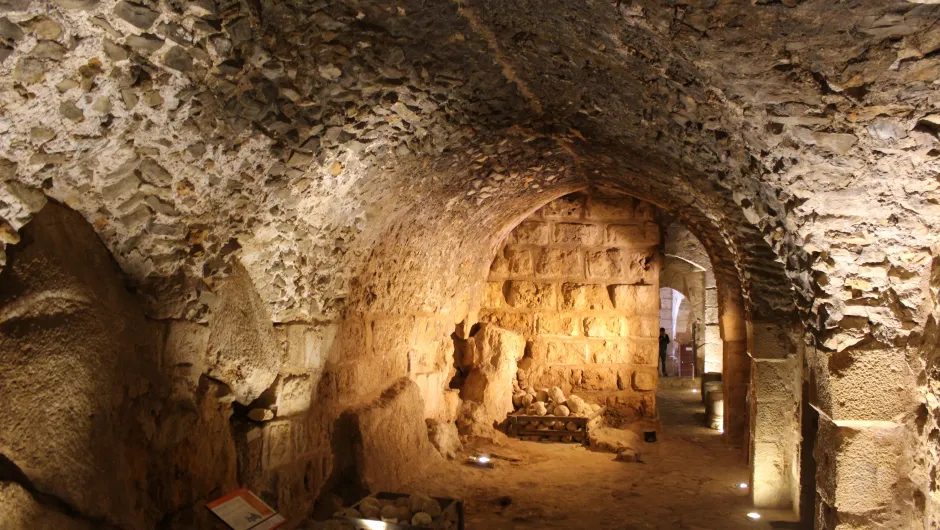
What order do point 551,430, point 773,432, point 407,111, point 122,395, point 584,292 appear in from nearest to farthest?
1. point 122,395
2. point 407,111
3. point 773,432
4. point 551,430
5. point 584,292

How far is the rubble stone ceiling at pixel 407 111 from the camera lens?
2.14 metres

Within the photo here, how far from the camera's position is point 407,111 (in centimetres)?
330

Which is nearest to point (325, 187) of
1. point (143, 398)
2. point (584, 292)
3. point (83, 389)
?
point (143, 398)

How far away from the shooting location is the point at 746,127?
2.68 meters

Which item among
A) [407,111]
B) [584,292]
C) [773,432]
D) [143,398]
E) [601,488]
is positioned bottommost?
[601,488]

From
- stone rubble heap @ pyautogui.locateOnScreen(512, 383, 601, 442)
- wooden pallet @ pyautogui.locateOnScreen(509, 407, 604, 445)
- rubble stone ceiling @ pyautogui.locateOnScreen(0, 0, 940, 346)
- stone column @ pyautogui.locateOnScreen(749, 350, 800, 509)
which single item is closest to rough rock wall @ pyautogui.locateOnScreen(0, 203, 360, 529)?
rubble stone ceiling @ pyautogui.locateOnScreen(0, 0, 940, 346)

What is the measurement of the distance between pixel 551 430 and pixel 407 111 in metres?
5.15

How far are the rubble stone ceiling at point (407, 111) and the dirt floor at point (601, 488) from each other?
7.51 ft

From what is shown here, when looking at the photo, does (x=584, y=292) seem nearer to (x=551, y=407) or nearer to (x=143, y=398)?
(x=551, y=407)

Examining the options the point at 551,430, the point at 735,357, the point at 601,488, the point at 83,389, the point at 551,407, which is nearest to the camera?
the point at 83,389

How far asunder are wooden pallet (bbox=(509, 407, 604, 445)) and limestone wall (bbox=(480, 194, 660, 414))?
2.54 ft

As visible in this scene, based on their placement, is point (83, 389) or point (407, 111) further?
point (407, 111)

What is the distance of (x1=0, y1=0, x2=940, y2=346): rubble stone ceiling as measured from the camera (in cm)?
214

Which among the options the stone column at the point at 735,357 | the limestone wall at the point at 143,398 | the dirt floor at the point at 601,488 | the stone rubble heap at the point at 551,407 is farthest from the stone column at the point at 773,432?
the limestone wall at the point at 143,398
